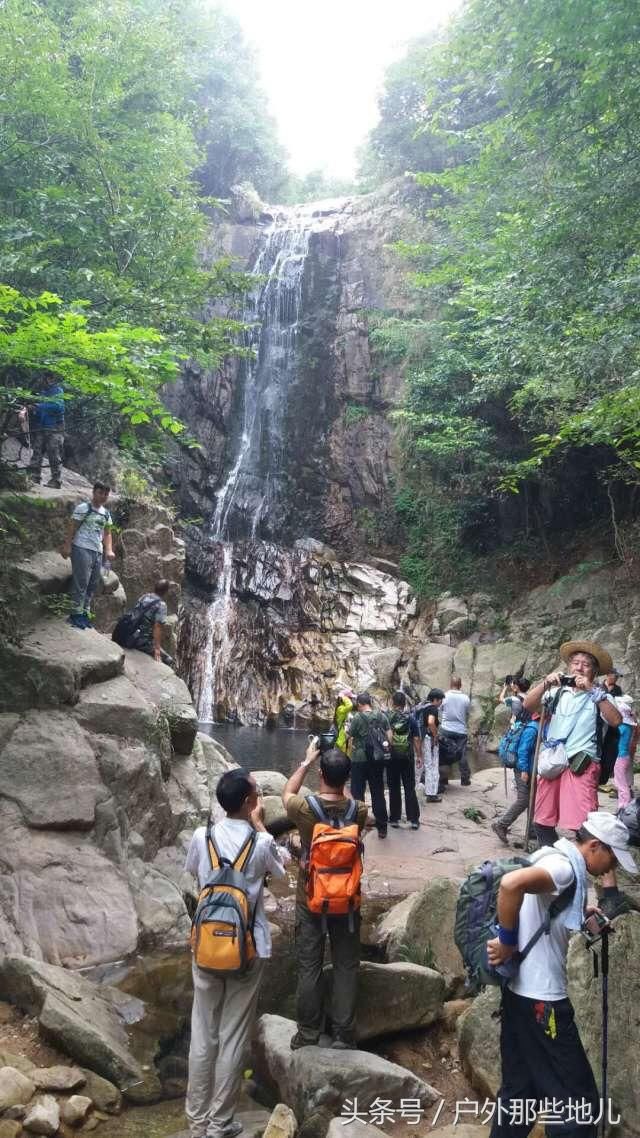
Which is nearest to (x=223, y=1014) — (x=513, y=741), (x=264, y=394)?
(x=513, y=741)

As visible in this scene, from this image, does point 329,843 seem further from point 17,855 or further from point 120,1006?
point 17,855

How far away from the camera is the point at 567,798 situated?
4.73m

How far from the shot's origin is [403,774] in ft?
27.8

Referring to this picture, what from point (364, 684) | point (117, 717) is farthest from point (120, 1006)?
point (364, 684)

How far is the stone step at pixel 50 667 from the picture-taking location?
251 inches

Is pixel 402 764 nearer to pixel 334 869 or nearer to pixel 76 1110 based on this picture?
pixel 334 869

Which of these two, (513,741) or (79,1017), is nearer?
(79,1017)

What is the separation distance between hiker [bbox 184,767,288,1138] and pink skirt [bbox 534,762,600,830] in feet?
7.28

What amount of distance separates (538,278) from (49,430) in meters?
6.34

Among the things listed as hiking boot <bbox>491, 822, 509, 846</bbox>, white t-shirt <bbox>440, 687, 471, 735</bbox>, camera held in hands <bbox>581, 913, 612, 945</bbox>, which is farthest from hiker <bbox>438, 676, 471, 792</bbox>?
camera held in hands <bbox>581, 913, 612, 945</bbox>

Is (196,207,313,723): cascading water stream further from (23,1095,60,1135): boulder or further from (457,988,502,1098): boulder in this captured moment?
(23,1095,60,1135): boulder

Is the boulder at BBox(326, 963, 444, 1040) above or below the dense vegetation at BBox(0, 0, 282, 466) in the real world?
below

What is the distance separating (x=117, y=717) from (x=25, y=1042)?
122 inches

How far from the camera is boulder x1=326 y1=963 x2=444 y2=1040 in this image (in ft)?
14.1
